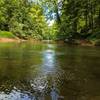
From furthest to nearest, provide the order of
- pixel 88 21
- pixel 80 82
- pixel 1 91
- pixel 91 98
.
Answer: pixel 88 21 → pixel 80 82 → pixel 1 91 → pixel 91 98

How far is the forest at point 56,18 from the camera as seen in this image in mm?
51816

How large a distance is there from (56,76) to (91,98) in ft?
13.0

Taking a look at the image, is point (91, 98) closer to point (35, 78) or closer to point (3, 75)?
point (35, 78)

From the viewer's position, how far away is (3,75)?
39.3 feet

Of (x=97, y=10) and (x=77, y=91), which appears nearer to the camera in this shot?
(x=77, y=91)

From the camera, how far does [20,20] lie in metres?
78.9

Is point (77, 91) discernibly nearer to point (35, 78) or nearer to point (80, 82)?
point (80, 82)

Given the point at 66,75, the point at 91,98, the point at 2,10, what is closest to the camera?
the point at 91,98

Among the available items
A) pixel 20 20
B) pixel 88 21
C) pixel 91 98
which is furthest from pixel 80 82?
pixel 20 20

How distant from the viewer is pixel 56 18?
236 feet

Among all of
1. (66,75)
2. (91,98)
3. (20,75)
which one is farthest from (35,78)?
(91,98)

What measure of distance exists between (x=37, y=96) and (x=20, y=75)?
12.7 feet

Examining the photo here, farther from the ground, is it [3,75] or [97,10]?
[97,10]

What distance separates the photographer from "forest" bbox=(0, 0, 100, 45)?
5182cm
